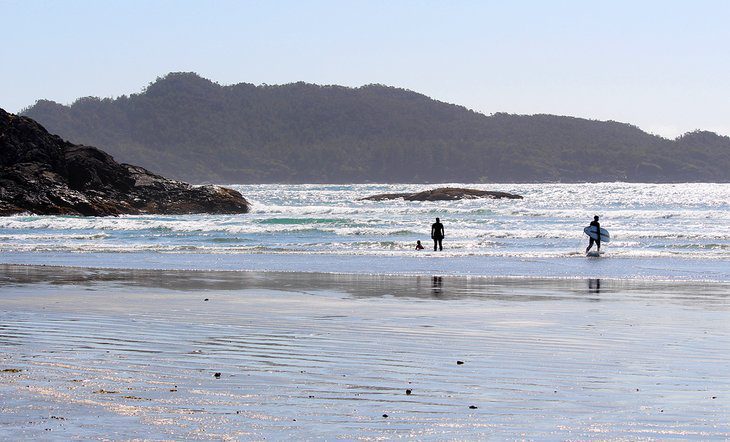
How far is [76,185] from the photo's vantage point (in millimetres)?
67000

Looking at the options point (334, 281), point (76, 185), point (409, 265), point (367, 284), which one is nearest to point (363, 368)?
point (367, 284)

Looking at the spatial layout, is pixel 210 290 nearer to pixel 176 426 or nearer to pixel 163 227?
pixel 176 426

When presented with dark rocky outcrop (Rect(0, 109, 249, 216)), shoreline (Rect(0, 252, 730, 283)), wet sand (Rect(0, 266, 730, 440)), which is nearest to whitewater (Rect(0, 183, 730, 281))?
shoreline (Rect(0, 252, 730, 283))

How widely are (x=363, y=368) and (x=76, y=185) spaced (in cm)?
6002

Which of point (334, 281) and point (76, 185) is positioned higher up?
point (76, 185)

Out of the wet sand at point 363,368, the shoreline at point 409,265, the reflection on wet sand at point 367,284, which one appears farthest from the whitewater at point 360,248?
the wet sand at point 363,368

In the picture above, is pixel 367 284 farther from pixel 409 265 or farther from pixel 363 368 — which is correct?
pixel 363 368

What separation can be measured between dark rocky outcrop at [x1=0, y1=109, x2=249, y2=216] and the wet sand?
45.4 metres

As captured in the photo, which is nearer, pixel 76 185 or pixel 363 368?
pixel 363 368

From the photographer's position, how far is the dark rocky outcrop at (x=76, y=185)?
6194cm

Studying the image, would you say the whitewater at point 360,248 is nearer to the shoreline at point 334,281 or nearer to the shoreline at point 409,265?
the shoreline at point 409,265

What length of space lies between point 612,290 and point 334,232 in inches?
1205

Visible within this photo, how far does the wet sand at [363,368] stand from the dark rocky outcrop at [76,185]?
45.4 meters

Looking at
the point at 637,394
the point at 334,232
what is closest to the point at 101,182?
the point at 334,232
